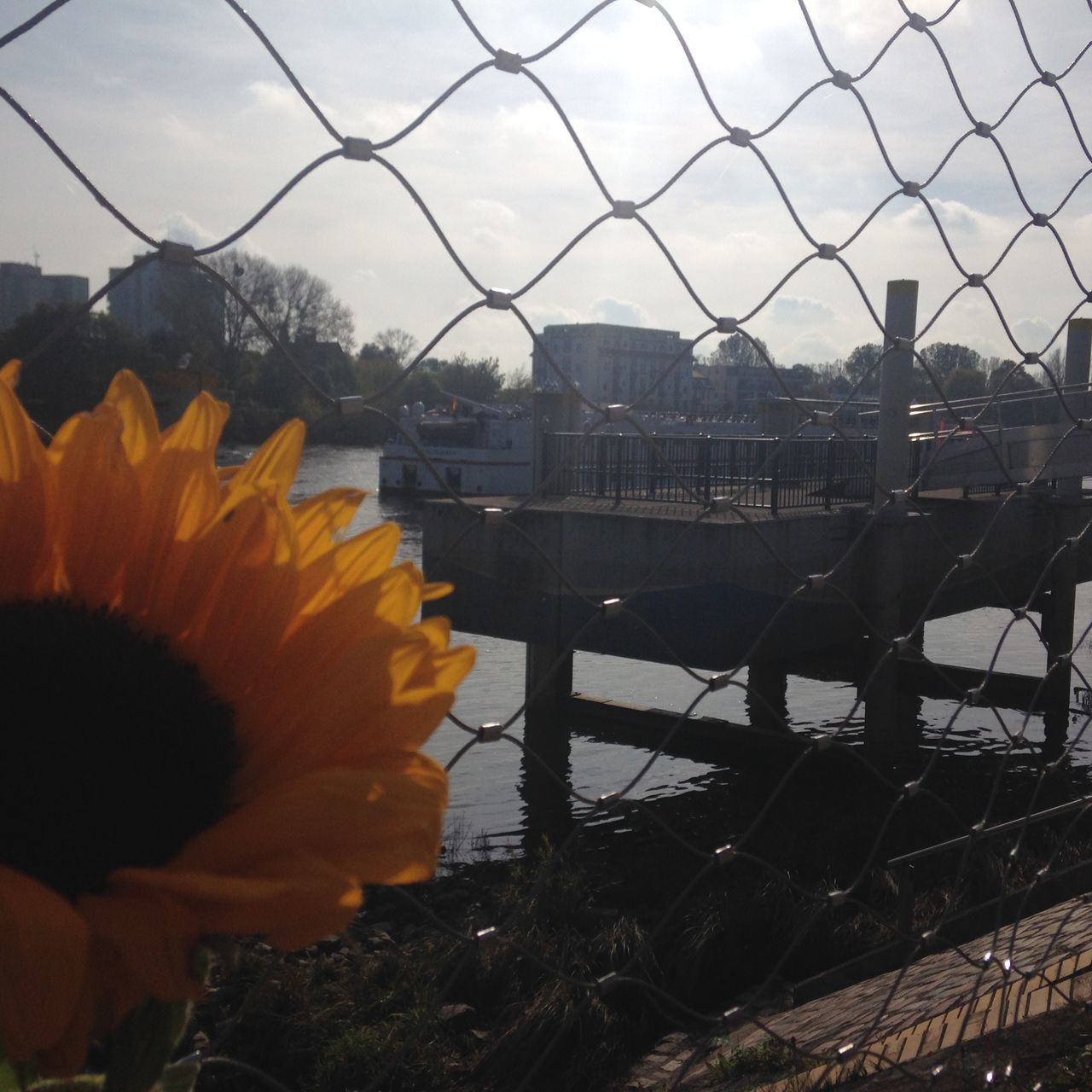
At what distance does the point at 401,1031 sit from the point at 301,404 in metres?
2.39

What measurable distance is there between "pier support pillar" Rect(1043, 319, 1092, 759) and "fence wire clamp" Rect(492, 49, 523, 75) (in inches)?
183

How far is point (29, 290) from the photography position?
2.39 feet

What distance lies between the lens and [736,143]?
1.28 meters

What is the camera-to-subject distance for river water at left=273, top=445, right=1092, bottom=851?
6535 millimetres

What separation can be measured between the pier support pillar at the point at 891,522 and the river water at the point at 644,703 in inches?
24.2

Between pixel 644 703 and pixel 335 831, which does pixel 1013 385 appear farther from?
pixel 644 703

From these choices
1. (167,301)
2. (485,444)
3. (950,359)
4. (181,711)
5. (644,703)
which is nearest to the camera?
(181,711)

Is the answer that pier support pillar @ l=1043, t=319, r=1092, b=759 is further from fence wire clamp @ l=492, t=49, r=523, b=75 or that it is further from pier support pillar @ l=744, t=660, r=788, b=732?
fence wire clamp @ l=492, t=49, r=523, b=75

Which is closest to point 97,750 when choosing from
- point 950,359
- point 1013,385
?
point 950,359

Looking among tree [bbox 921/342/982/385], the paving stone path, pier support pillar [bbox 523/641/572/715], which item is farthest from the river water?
the paving stone path

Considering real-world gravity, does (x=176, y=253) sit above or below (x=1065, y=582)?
above

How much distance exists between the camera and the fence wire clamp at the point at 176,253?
0.76 meters

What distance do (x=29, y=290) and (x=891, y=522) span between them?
5.07 m

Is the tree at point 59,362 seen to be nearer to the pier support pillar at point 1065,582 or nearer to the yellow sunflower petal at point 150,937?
the yellow sunflower petal at point 150,937
